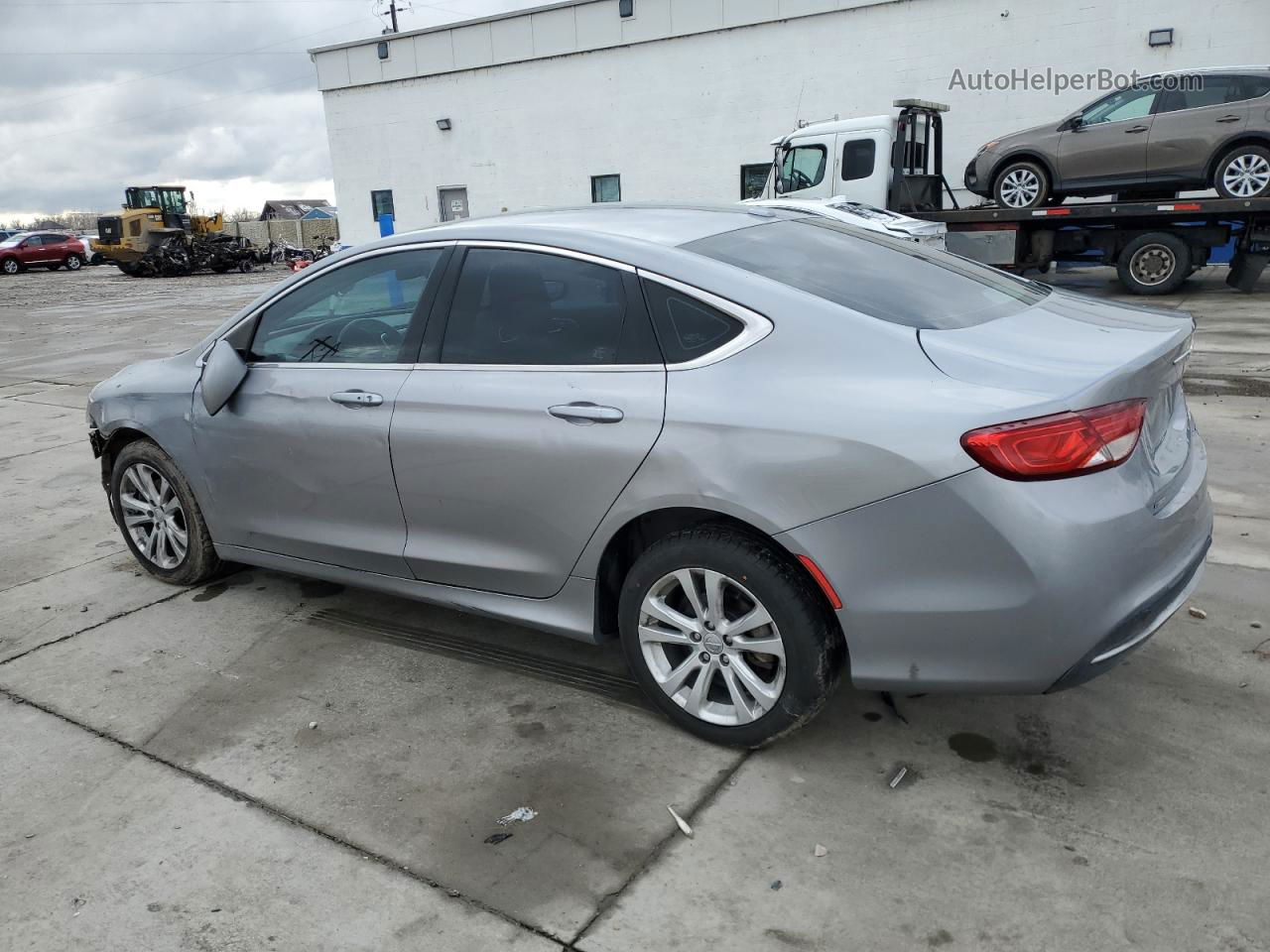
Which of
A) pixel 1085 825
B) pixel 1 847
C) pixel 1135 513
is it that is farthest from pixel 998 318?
pixel 1 847

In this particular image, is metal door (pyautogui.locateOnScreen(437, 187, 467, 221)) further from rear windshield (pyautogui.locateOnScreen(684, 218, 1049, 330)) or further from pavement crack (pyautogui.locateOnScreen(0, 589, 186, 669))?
rear windshield (pyautogui.locateOnScreen(684, 218, 1049, 330))

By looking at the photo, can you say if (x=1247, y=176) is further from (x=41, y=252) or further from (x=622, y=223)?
(x=41, y=252)

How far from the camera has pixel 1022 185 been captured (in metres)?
14.4

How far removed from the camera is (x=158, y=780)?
10.1 feet

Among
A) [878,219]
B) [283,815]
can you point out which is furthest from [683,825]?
[878,219]

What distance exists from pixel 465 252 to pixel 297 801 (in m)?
1.87

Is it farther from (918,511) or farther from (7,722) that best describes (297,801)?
(918,511)

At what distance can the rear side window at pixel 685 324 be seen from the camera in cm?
295

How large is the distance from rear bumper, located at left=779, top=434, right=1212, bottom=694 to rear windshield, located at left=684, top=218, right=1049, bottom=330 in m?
0.63

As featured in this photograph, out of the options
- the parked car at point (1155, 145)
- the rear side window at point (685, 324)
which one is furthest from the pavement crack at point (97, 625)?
the parked car at point (1155, 145)

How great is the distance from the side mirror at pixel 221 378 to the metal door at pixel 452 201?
25.5m

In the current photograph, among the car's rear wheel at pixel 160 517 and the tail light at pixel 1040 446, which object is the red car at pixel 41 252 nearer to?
the car's rear wheel at pixel 160 517

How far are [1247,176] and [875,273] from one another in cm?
1217

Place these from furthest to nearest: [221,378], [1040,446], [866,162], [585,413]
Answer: [866,162] → [221,378] → [585,413] → [1040,446]
